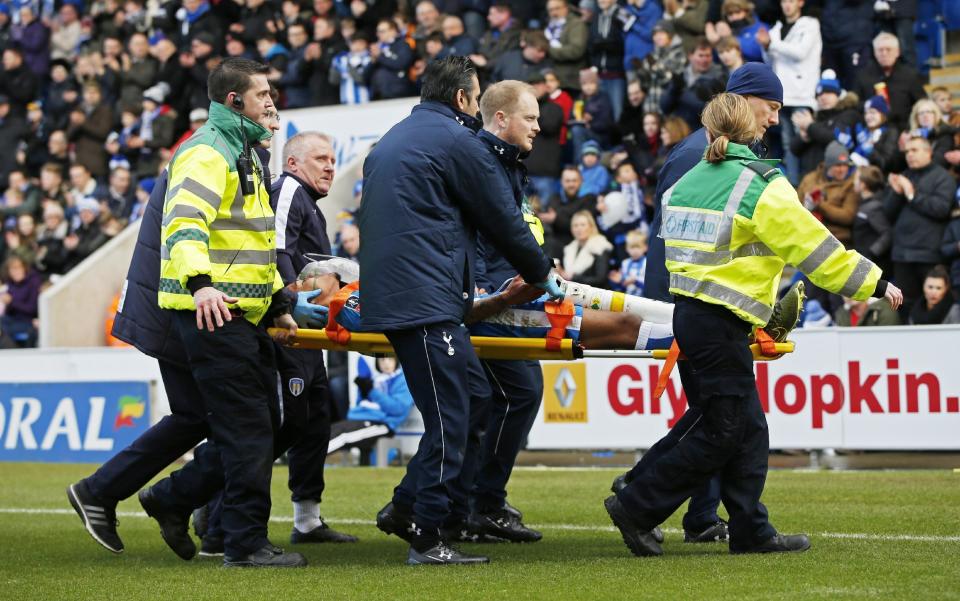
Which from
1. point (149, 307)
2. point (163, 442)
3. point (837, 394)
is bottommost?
point (837, 394)

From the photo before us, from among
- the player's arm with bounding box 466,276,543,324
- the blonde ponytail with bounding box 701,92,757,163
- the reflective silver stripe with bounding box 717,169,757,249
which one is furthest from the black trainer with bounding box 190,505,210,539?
the blonde ponytail with bounding box 701,92,757,163

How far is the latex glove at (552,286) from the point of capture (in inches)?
288

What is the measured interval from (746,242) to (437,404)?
1606mm

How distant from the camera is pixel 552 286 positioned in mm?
7340

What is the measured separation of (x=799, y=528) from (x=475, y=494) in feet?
6.00

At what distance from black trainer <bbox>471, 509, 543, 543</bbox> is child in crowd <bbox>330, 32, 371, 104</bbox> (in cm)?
1222

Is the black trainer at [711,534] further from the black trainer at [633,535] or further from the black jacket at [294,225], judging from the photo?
the black jacket at [294,225]

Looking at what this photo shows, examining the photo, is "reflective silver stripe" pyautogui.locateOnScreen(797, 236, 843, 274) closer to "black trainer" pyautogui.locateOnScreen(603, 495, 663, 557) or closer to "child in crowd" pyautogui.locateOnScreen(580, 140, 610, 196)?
"black trainer" pyautogui.locateOnScreen(603, 495, 663, 557)

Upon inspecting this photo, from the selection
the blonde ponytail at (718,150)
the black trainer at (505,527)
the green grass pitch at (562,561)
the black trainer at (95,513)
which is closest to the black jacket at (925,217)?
the green grass pitch at (562,561)

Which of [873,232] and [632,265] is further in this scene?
[632,265]

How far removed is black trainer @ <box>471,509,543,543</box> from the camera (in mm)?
8406

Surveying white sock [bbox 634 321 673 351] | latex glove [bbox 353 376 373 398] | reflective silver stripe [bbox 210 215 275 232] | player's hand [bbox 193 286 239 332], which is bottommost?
latex glove [bbox 353 376 373 398]

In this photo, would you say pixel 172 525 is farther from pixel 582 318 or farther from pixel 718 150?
pixel 718 150

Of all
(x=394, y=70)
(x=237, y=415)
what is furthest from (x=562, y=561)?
(x=394, y=70)
